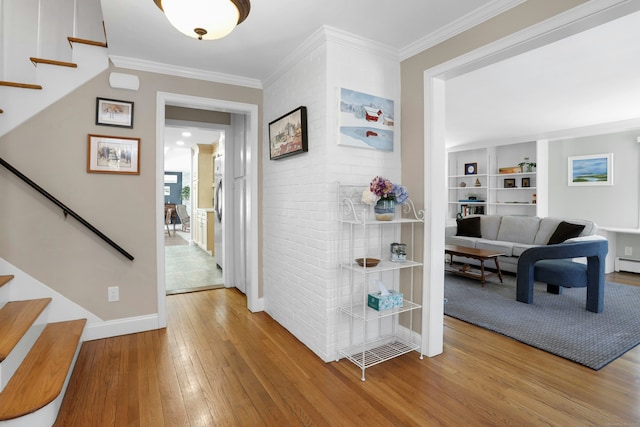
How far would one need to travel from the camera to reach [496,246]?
535 centimetres

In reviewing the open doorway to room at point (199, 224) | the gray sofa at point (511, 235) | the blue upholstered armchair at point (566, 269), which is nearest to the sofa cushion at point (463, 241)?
the gray sofa at point (511, 235)

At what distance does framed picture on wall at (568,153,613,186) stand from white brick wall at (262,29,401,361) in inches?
197

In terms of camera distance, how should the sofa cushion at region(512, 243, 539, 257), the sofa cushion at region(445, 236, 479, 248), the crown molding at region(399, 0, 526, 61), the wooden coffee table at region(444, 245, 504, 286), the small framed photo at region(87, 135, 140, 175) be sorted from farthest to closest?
the sofa cushion at region(445, 236, 479, 248) < the sofa cushion at region(512, 243, 539, 257) < the wooden coffee table at region(444, 245, 504, 286) < the small framed photo at region(87, 135, 140, 175) < the crown molding at region(399, 0, 526, 61)

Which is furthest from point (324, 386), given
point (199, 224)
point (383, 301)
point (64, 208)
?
point (199, 224)

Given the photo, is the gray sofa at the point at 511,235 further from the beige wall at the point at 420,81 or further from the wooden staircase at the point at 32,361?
the wooden staircase at the point at 32,361

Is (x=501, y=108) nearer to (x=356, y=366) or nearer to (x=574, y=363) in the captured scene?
(x=574, y=363)

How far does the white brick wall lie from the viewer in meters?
2.45

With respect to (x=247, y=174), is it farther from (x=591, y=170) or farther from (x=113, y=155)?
(x=591, y=170)

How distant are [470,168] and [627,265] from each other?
10.9 feet

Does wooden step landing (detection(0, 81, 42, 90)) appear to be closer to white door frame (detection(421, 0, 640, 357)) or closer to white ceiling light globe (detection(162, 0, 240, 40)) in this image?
white ceiling light globe (detection(162, 0, 240, 40))

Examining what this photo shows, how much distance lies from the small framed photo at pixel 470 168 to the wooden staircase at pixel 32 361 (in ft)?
24.7

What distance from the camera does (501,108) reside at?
4.55 meters

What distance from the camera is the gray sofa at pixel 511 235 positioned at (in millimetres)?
5070

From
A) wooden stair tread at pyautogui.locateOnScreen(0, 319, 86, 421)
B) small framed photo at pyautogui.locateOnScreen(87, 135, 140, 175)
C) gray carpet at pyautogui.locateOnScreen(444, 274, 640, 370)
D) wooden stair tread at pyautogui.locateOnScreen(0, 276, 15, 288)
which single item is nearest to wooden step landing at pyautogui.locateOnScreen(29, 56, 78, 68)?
small framed photo at pyautogui.locateOnScreen(87, 135, 140, 175)
